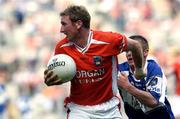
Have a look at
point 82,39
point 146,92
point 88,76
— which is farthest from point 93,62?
point 146,92

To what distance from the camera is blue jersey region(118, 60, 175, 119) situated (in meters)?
8.30

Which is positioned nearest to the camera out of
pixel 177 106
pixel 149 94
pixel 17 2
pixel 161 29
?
pixel 149 94

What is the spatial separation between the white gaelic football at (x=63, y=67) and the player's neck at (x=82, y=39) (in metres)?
0.20

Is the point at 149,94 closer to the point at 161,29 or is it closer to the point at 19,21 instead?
the point at 161,29

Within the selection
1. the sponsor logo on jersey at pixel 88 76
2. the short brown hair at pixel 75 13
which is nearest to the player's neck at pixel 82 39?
the short brown hair at pixel 75 13

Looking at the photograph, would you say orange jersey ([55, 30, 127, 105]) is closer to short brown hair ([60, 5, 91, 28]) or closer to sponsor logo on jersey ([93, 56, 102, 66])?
sponsor logo on jersey ([93, 56, 102, 66])

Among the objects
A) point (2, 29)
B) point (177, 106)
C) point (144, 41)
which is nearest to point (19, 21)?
point (2, 29)

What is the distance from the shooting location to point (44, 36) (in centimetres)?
1767

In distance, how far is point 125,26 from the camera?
57.9 feet

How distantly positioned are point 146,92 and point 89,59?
1009 millimetres

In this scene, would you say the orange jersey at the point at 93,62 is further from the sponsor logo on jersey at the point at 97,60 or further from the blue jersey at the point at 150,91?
the blue jersey at the point at 150,91

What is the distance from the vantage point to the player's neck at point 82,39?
7.48 metres

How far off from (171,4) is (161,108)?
10.2 m

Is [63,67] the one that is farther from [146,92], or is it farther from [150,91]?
[150,91]
